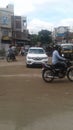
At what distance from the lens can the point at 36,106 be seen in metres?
10.4

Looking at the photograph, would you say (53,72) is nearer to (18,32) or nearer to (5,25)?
(5,25)

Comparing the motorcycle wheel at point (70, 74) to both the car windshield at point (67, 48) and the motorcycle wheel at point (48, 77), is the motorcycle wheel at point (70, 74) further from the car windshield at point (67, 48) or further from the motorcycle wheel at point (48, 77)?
the car windshield at point (67, 48)

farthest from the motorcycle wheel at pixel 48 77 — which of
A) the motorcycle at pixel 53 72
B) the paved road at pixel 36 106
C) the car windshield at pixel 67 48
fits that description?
the car windshield at pixel 67 48

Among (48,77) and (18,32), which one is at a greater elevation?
(48,77)

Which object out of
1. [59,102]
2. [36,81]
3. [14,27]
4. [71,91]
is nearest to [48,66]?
[36,81]

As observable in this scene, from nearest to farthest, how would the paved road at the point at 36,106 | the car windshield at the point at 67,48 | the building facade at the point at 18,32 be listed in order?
the paved road at the point at 36,106 → the car windshield at the point at 67,48 → the building facade at the point at 18,32

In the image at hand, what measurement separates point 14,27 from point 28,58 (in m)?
57.5

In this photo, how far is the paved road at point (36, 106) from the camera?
815 cm

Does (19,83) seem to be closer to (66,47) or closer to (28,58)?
(28,58)

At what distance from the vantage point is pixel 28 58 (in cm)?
2688

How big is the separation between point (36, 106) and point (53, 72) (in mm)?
6301

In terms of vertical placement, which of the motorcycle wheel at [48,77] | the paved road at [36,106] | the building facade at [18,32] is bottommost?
the building facade at [18,32]

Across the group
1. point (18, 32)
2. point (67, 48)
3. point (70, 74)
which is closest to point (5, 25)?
point (18, 32)

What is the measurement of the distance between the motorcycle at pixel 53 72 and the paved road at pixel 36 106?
0.55m
